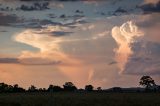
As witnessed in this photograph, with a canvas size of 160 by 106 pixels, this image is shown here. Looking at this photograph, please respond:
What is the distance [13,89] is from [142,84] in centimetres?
5829

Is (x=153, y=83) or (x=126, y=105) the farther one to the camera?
(x=153, y=83)

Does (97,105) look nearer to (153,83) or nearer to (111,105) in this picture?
(111,105)

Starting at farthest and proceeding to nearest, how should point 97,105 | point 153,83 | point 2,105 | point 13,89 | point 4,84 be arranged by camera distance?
point 153,83 → point 4,84 → point 13,89 → point 2,105 → point 97,105

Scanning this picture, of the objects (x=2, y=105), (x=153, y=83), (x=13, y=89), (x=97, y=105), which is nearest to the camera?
(x=97, y=105)

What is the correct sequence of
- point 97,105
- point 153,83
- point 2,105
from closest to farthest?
point 97,105 → point 2,105 → point 153,83

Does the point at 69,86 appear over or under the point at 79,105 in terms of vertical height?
over

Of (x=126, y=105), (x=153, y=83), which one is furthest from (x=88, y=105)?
(x=153, y=83)

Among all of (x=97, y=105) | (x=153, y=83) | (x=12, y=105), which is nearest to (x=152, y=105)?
(x=97, y=105)

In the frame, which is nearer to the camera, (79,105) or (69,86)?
(79,105)

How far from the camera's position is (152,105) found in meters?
39.9

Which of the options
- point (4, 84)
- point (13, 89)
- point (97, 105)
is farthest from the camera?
point (4, 84)

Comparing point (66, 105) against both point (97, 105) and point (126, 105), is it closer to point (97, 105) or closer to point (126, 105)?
point (97, 105)

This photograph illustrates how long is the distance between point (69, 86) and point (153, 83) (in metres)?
34.6

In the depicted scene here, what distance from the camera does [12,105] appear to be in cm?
4250
